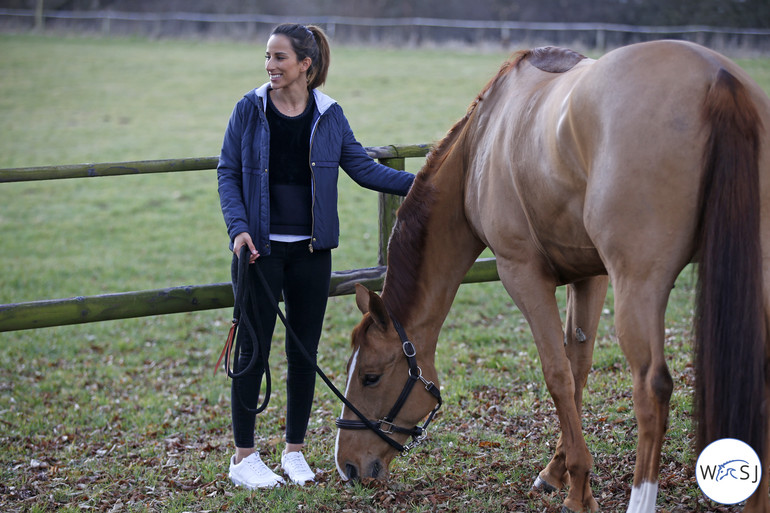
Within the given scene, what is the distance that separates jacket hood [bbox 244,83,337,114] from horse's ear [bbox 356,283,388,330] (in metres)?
0.88

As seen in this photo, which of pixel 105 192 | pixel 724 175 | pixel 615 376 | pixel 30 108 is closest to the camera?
pixel 724 175

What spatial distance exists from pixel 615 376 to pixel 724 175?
107 inches

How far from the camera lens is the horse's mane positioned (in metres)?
→ 3.21

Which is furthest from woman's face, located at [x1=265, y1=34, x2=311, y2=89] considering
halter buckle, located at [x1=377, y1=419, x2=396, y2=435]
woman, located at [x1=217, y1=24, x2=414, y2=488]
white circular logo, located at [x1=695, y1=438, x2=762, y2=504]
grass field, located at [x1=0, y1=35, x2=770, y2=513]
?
white circular logo, located at [x1=695, y1=438, x2=762, y2=504]

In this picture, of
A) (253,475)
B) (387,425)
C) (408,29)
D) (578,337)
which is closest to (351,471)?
(387,425)

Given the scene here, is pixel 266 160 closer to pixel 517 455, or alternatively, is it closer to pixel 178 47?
pixel 517 455

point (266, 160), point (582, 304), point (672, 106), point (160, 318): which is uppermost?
point (672, 106)

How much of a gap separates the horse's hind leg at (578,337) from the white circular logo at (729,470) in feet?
3.17

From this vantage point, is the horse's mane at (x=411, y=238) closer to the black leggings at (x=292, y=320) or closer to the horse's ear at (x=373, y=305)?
the horse's ear at (x=373, y=305)

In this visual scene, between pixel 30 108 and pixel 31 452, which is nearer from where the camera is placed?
pixel 31 452

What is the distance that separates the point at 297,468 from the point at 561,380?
141cm

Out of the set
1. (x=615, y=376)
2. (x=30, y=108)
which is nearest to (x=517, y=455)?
(x=615, y=376)

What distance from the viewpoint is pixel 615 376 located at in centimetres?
461

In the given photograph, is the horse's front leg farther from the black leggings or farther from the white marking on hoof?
the black leggings
